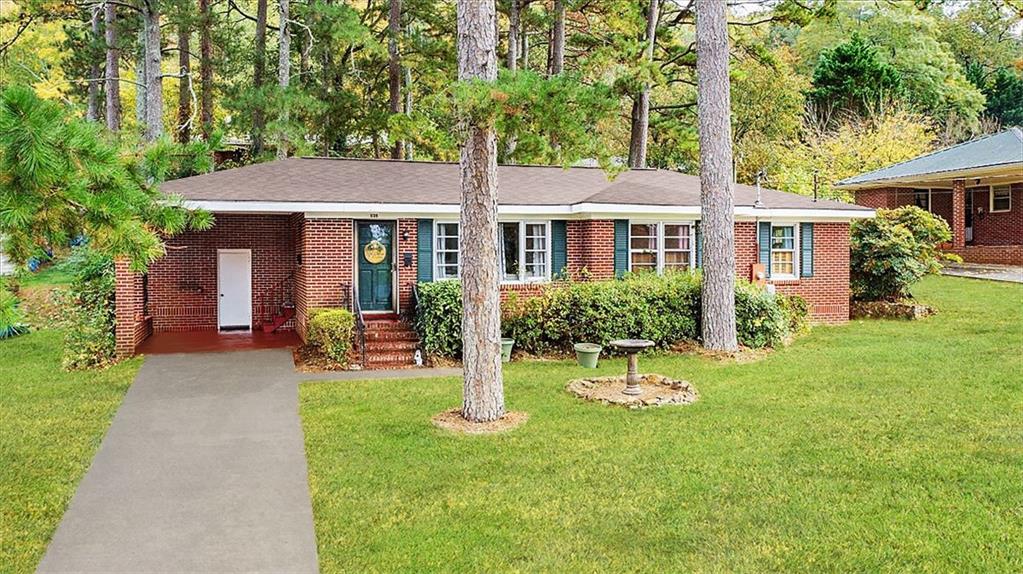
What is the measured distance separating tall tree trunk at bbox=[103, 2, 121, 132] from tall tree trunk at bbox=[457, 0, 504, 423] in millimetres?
14893

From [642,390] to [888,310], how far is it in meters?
9.93

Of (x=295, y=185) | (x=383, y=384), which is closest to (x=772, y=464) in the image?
(x=383, y=384)

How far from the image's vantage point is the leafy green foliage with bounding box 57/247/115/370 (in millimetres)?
12156

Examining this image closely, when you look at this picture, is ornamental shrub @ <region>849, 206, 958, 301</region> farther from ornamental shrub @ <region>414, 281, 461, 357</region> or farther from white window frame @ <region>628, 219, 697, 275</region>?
ornamental shrub @ <region>414, 281, 461, 357</region>

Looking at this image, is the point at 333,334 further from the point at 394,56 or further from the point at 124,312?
the point at 394,56

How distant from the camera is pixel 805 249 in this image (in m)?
16.9

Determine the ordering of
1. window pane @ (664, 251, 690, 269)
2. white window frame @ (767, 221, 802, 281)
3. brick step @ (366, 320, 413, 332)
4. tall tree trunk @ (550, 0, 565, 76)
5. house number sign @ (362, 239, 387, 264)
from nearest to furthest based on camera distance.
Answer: brick step @ (366, 320, 413, 332)
house number sign @ (362, 239, 387, 264)
window pane @ (664, 251, 690, 269)
white window frame @ (767, 221, 802, 281)
tall tree trunk @ (550, 0, 565, 76)

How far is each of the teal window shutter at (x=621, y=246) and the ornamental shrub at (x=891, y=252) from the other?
596cm

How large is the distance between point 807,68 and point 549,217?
31.9 m

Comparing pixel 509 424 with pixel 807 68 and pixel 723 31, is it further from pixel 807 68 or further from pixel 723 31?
pixel 807 68

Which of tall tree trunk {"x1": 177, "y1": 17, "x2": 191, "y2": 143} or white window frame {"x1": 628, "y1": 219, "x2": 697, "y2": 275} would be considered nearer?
white window frame {"x1": 628, "y1": 219, "x2": 697, "y2": 275}

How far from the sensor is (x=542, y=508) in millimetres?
5836

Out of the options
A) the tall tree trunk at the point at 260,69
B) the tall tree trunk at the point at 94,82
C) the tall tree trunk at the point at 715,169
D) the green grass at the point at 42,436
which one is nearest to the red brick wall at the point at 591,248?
the tall tree trunk at the point at 715,169

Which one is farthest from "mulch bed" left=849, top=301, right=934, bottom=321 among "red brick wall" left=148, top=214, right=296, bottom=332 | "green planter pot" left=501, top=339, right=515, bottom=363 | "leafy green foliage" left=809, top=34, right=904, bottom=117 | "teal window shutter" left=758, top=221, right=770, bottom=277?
"leafy green foliage" left=809, top=34, right=904, bottom=117
